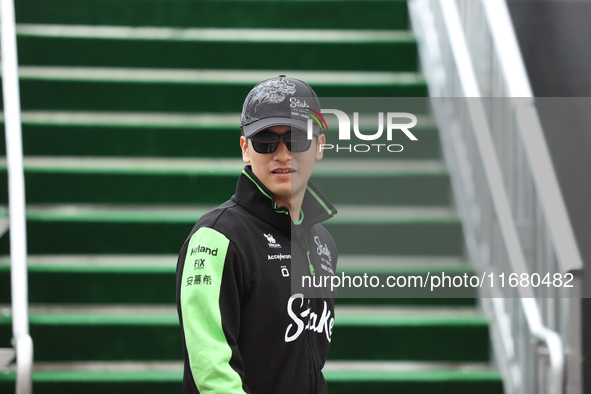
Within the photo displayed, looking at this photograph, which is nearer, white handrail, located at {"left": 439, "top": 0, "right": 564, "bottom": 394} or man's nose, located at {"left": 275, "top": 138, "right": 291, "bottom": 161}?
man's nose, located at {"left": 275, "top": 138, "right": 291, "bottom": 161}

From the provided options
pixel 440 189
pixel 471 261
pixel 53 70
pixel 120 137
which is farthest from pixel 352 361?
pixel 53 70

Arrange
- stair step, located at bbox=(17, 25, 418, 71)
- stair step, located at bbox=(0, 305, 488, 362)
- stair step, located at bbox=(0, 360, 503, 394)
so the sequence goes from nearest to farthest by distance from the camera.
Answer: stair step, located at bbox=(0, 360, 503, 394), stair step, located at bbox=(0, 305, 488, 362), stair step, located at bbox=(17, 25, 418, 71)

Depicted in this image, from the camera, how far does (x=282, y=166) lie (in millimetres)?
1553

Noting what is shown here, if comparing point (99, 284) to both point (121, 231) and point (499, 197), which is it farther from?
point (499, 197)

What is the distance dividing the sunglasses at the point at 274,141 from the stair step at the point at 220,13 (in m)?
2.83

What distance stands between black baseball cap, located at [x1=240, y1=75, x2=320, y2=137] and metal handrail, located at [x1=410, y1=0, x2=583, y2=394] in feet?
4.43

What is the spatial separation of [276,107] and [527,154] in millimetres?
1587

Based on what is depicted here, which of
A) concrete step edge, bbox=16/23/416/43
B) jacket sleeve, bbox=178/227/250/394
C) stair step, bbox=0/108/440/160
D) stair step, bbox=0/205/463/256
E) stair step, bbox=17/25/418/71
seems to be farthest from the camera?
concrete step edge, bbox=16/23/416/43

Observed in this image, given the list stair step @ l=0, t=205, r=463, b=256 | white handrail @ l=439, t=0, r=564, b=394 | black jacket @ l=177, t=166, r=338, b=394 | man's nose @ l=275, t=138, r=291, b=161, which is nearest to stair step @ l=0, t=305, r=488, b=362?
stair step @ l=0, t=205, r=463, b=256

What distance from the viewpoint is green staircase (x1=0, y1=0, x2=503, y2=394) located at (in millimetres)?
2809

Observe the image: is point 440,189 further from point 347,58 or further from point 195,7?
point 195,7

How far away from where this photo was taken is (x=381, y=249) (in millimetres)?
2281

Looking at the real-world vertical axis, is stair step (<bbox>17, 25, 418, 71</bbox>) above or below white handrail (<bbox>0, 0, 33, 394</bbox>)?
above

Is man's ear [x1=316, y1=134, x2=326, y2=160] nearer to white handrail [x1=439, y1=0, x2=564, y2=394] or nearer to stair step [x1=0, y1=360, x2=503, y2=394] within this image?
white handrail [x1=439, y1=0, x2=564, y2=394]
